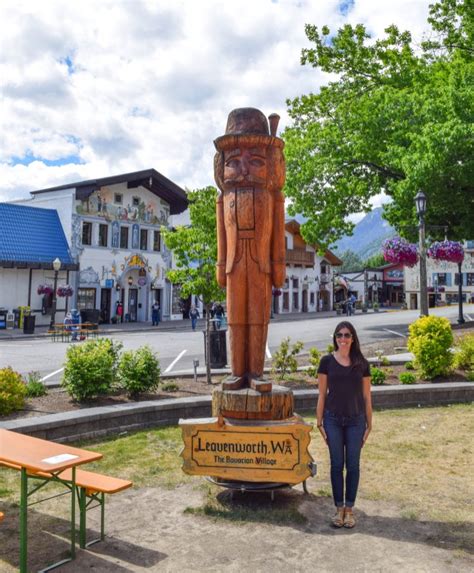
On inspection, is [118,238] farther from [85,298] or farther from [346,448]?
[346,448]

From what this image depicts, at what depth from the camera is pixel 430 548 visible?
4090 millimetres

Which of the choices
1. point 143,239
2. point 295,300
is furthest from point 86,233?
point 295,300

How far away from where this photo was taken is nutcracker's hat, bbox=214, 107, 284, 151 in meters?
5.53

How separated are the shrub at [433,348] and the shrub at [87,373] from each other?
6.26m

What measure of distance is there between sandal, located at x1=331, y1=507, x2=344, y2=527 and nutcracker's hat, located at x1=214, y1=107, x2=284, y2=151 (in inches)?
148

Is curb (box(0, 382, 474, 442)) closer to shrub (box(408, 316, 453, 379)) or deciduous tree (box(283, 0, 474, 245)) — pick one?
shrub (box(408, 316, 453, 379))

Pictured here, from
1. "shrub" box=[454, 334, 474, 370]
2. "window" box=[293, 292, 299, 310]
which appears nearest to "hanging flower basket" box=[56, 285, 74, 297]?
"shrub" box=[454, 334, 474, 370]

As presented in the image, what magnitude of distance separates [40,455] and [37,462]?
211mm

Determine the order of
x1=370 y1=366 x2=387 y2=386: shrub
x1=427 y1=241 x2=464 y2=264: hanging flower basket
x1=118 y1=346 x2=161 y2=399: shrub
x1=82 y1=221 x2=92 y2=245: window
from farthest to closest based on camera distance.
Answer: x1=82 y1=221 x2=92 y2=245: window, x1=427 y1=241 x2=464 y2=264: hanging flower basket, x1=370 y1=366 x2=387 y2=386: shrub, x1=118 y1=346 x2=161 y2=399: shrub

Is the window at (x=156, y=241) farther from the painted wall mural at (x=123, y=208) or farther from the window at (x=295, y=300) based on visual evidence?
the window at (x=295, y=300)

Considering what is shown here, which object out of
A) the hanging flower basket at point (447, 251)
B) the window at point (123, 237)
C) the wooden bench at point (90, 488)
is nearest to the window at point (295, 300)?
the window at point (123, 237)

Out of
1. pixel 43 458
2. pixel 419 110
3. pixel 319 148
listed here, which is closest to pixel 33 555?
pixel 43 458

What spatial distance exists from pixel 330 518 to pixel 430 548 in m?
0.93

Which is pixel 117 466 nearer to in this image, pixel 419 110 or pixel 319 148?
pixel 419 110
